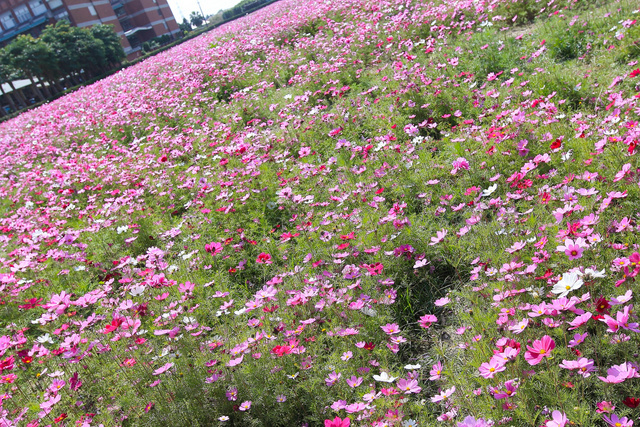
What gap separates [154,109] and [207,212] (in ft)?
17.3

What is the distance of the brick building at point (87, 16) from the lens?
47.5 metres

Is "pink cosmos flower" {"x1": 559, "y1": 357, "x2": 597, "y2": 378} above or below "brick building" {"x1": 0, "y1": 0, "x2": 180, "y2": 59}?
below

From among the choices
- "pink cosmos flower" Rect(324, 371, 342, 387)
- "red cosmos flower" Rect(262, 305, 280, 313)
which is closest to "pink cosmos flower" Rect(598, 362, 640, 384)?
"pink cosmos flower" Rect(324, 371, 342, 387)

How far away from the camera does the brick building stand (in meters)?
47.5

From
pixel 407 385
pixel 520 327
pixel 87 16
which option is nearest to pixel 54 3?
pixel 87 16

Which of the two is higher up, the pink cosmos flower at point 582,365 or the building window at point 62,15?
the building window at point 62,15

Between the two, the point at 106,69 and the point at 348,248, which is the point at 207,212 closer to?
the point at 348,248

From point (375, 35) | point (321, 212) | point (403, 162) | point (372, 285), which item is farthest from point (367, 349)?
point (375, 35)

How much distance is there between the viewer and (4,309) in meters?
3.77

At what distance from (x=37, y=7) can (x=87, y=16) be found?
5774mm

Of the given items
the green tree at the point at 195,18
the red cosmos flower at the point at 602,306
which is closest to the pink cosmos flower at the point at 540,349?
the red cosmos flower at the point at 602,306

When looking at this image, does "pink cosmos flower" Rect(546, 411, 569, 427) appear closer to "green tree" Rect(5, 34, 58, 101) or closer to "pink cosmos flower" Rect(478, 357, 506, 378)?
"pink cosmos flower" Rect(478, 357, 506, 378)

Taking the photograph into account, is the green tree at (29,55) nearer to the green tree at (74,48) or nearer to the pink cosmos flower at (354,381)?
the green tree at (74,48)

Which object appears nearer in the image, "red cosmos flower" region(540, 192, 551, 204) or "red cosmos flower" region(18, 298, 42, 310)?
"red cosmos flower" region(540, 192, 551, 204)
